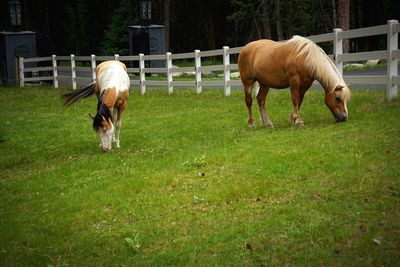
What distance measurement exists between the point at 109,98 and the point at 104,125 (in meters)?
0.73

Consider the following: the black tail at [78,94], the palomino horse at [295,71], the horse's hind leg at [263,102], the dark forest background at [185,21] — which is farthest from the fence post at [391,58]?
the dark forest background at [185,21]

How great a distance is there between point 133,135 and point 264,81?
9.89 ft

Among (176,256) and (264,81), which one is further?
(264,81)

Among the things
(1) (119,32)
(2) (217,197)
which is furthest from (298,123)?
(1) (119,32)

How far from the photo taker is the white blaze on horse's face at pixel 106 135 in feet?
30.6

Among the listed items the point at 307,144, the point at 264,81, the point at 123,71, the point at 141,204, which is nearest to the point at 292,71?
the point at 264,81

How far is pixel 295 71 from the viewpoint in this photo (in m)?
9.22

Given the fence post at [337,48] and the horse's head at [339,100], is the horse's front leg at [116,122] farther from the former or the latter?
the fence post at [337,48]

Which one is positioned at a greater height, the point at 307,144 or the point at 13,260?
the point at 307,144

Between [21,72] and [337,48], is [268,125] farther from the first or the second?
[21,72]

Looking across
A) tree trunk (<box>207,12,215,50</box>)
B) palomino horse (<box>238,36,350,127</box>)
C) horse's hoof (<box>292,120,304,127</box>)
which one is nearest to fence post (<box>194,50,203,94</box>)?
palomino horse (<box>238,36,350,127</box>)

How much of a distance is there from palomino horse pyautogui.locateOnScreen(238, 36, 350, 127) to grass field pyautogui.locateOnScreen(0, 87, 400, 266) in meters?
0.43

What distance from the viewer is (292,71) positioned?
364 inches

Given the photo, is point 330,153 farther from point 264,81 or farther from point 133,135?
point 133,135
